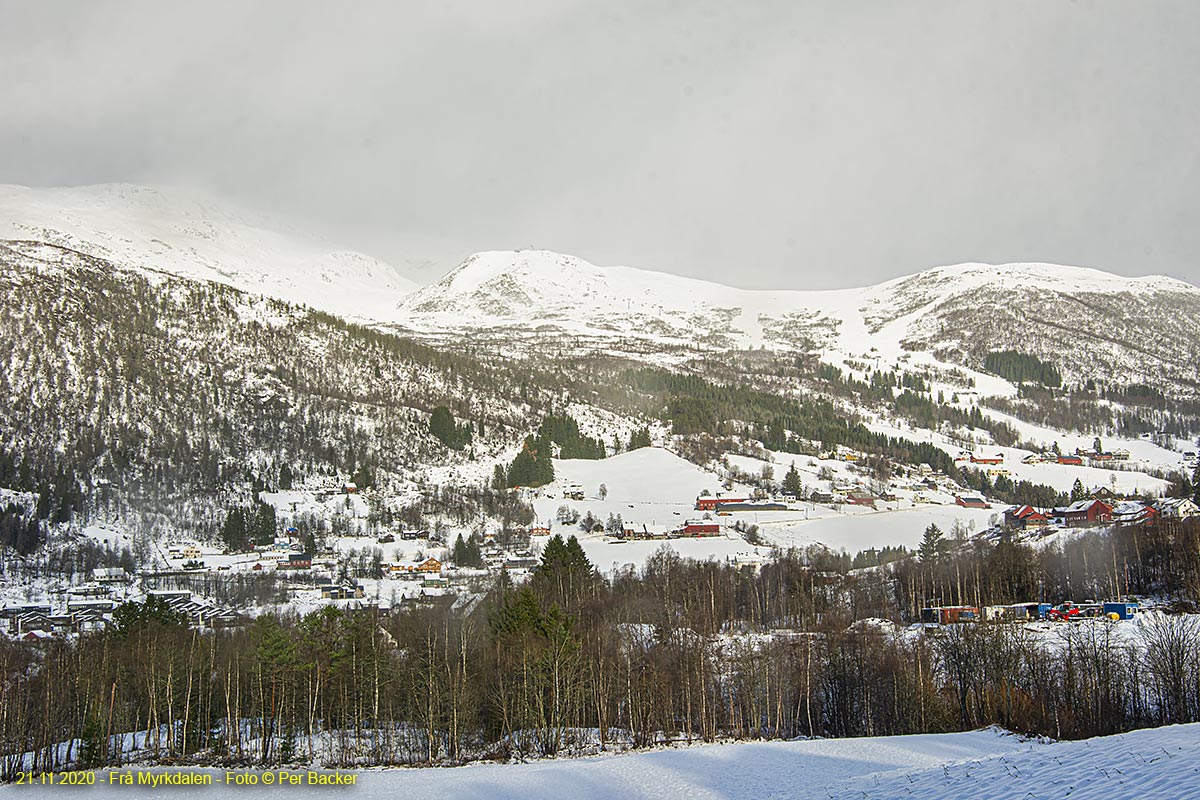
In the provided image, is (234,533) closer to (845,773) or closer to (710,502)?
(710,502)

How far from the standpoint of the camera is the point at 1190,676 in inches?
2276

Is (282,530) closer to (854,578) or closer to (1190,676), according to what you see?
(854,578)

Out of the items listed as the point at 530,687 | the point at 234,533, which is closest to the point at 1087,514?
the point at 530,687

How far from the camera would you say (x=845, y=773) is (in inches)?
1754

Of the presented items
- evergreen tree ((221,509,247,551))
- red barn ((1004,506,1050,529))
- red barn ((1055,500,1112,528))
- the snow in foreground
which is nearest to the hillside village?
red barn ((1055,500,1112,528))

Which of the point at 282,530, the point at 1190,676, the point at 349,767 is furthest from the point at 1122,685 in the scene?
the point at 282,530

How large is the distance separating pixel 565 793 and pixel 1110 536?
99775mm

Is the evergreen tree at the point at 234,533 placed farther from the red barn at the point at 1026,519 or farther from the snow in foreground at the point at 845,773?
the red barn at the point at 1026,519

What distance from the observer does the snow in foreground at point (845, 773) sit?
26859 millimetres

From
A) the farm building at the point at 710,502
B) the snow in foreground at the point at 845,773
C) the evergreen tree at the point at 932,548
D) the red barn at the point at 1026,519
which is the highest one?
the farm building at the point at 710,502

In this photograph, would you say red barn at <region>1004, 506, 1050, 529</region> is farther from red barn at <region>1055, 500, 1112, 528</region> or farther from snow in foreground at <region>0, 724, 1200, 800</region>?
snow in foreground at <region>0, 724, 1200, 800</region>

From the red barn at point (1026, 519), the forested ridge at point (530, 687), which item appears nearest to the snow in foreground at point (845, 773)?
the forested ridge at point (530, 687)

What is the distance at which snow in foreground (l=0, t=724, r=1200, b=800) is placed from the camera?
1057 inches

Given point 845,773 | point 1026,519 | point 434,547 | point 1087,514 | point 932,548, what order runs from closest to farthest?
point 845,773 < point 932,548 < point 1087,514 < point 1026,519 < point 434,547
